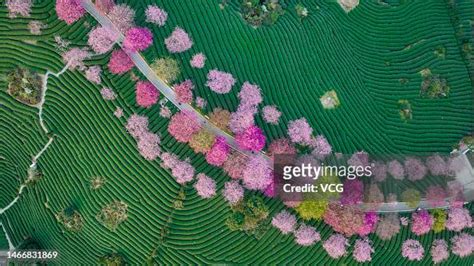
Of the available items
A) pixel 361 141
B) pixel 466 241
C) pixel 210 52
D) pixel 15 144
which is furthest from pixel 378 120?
pixel 15 144

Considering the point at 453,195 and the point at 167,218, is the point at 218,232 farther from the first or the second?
the point at 453,195

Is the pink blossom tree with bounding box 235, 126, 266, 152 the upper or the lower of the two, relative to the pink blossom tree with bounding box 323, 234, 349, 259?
upper

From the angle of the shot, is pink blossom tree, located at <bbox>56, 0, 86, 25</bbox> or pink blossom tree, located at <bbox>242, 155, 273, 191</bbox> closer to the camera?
pink blossom tree, located at <bbox>242, 155, 273, 191</bbox>

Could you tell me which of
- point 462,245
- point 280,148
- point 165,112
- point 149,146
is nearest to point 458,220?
point 462,245

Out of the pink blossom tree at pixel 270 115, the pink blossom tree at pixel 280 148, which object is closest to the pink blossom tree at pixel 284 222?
the pink blossom tree at pixel 280 148

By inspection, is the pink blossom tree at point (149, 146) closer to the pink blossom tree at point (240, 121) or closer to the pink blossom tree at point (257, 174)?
the pink blossom tree at point (240, 121)

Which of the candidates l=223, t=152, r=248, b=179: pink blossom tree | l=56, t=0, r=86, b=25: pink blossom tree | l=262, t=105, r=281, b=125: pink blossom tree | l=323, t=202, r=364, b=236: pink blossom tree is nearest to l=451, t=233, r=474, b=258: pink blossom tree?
l=323, t=202, r=364, b=236: pink blossom tree

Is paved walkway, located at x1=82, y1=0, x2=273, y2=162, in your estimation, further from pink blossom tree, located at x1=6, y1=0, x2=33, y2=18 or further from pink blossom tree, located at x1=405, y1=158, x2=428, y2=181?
pink blossom tree, located at x1=405, y1=158, x2=428, y2=181

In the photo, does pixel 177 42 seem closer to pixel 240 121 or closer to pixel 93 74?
pixel 93 74
